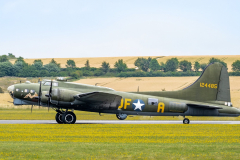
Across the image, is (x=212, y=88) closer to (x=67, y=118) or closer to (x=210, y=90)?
(x=210, y=90)

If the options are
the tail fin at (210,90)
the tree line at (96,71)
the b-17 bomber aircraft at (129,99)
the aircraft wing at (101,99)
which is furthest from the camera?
the tree line at (96,71)

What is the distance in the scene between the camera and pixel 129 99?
38844 mm

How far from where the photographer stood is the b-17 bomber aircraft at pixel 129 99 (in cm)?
3706

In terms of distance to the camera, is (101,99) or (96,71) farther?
(96,71)

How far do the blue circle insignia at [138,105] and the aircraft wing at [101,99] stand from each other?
1712 mm

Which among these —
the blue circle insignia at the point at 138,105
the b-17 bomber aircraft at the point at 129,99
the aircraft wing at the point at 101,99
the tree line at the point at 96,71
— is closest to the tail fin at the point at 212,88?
the b-17 bomber aircraft at the point at 129,99

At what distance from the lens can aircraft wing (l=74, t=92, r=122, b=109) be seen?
1439 inches

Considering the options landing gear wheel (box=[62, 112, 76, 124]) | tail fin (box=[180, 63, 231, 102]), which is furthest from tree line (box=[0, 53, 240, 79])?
landing gear wheel (box=[62, 112, 76, 124])

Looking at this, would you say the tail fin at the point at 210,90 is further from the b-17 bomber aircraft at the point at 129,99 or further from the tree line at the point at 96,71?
the tree line at the point at 96,71

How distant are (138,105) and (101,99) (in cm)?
403

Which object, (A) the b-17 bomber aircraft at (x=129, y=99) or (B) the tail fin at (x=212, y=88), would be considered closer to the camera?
(A) the b-17 bomber aircraft at (x=129, y=99)

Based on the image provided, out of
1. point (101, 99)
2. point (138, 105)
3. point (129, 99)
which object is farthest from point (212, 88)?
point (101, 99)

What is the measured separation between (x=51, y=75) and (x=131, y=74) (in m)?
32.4

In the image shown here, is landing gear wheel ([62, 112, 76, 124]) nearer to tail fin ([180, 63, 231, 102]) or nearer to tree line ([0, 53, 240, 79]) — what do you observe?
tail fin ([180, 63, 231, 102])
